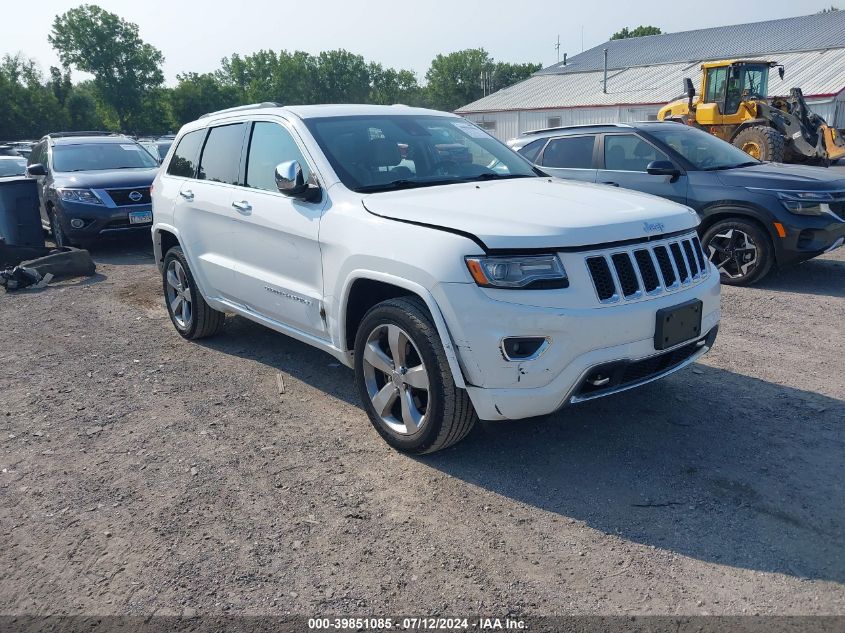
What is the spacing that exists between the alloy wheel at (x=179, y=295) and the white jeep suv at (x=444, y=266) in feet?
2.75

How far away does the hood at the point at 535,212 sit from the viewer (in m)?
3.27

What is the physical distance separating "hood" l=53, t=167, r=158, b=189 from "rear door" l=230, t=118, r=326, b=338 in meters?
6.24

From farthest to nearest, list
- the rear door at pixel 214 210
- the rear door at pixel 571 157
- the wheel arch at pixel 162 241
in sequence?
the rear door at pixel 571 157 → the wheel arch at pixel 162 241 → the rear door at pixel 214 210

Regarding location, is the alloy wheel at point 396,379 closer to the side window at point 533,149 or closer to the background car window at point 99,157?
the side window at point 533,149

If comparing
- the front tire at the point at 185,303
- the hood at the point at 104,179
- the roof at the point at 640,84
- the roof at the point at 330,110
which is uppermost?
the roof at the point at 640,84

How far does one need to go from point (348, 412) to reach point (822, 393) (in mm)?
2969

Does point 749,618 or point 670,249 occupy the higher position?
point 670,249

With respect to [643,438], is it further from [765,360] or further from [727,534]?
[765,360]

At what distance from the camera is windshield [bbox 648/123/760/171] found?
7.82 m

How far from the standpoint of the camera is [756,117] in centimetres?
1719

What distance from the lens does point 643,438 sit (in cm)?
395

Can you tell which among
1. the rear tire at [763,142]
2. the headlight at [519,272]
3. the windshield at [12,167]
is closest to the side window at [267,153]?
the headlight at [519,272]

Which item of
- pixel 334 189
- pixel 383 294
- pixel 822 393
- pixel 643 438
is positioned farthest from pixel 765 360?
pixel 334 189

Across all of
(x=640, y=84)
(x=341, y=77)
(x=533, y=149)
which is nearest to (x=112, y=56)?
(x=341, y=77)
